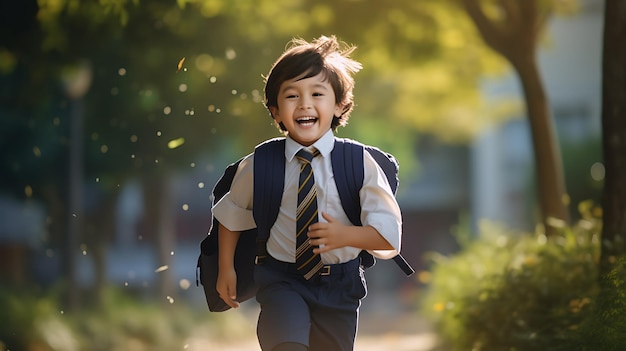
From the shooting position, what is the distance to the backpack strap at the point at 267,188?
4.79m

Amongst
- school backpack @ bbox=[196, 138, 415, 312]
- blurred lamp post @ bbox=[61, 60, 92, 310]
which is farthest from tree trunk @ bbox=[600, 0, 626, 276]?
blurred lamp post @ bbox=[61, 60, 92, 310]

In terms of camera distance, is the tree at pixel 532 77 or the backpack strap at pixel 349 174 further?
the tree at pixel 532 77

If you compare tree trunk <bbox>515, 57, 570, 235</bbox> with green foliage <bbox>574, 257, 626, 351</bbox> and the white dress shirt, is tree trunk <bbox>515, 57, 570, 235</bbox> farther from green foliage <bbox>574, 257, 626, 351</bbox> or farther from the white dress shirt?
the white dress shirt

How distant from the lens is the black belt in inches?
189

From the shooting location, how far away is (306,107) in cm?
478

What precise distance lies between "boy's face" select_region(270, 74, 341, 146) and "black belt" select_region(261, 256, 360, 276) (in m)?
0.51

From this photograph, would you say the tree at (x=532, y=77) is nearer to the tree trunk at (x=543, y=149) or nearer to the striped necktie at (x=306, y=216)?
the tree trunk at (x=543, y=149)

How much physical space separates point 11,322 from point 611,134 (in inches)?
346

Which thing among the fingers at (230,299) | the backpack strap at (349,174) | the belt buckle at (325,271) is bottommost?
the belt buckle at (325,271)

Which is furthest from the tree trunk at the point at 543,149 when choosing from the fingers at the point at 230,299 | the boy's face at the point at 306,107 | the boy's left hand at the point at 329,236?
the boy's left hand at the point at 329,236

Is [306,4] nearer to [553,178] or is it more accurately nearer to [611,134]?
[553,178]

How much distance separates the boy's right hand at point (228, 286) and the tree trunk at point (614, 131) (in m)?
3.36

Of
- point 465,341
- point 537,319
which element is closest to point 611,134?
point 537,319

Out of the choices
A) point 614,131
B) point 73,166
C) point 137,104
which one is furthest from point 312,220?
point 137,104
